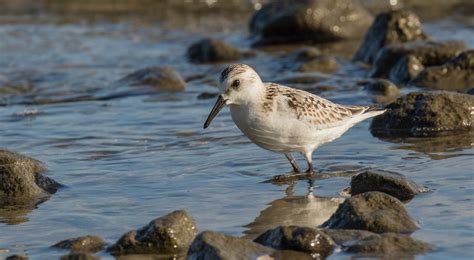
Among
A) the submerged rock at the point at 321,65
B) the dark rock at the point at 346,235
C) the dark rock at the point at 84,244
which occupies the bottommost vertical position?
the submerged rock at the point at 321,65

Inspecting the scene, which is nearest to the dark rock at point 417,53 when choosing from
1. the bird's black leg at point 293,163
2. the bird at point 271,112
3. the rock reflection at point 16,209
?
the bird's black leg at point 293,163

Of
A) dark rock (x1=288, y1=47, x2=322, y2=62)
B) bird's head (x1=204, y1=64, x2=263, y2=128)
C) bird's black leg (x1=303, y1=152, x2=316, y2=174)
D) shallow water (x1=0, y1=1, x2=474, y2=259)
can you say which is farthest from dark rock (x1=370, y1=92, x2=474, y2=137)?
dark rock (x1=288, y1=47, x2=322, y2=62)

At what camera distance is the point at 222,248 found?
20.7 ft

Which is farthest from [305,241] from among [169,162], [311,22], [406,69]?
[311,22]

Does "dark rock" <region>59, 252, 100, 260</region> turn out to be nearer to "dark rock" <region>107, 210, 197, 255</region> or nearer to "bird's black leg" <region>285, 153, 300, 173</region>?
"dark rock" <region>107, 210, 197, 255</region>

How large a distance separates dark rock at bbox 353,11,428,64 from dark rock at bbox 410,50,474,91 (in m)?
2.59

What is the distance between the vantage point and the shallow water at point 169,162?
300 inches

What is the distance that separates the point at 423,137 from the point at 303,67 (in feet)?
15.8

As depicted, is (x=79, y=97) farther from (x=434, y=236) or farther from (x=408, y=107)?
(x=434, y=236)

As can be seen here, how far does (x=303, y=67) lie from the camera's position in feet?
49.6

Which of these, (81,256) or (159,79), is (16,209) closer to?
(81,256)

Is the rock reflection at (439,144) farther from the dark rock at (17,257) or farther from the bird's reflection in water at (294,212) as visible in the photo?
the dark rock at (17,257)

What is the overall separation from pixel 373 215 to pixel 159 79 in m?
7.54

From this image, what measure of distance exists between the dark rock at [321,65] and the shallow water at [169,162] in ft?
0.98
